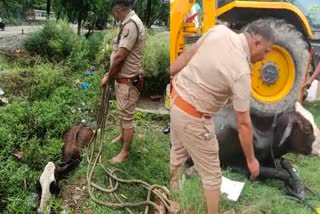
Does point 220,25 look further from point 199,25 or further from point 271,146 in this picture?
point 271,146

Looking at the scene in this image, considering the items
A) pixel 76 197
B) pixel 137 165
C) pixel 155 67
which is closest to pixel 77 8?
pixel 155 67

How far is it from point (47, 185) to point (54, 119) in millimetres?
1418

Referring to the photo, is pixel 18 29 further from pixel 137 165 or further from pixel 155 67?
pixel 137 165

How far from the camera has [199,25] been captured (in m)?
2.50

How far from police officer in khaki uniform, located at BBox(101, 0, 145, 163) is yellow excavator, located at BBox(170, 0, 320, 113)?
1064mm

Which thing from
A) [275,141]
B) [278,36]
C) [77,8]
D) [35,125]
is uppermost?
[77,8]

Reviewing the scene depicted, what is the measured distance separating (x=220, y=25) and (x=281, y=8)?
37 cm

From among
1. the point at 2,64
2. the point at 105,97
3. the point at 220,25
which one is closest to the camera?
the point at 220,25

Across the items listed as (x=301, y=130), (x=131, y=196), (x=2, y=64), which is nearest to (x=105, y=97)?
(x=131, y=196)

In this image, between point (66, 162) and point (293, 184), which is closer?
point (293, 184)

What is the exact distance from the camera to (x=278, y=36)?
2.34 meters

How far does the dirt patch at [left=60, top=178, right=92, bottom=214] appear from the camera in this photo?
353 cm

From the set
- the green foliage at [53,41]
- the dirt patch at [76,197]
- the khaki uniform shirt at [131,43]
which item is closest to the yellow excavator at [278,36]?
the khaki uniform shirt at [131,43]

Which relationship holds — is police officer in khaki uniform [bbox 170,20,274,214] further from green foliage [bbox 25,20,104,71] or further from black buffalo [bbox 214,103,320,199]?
green foliage [bbox 25,20,104,71]
